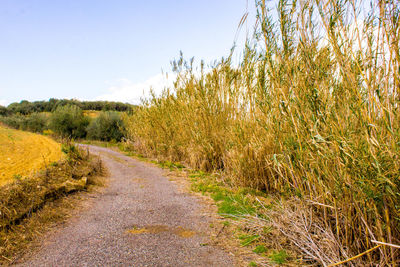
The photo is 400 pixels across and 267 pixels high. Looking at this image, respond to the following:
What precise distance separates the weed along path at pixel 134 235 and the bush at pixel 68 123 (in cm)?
1390

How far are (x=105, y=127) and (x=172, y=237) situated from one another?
45.7 feet

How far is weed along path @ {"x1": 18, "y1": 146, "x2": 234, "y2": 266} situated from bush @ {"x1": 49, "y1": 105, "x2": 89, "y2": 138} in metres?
13.9

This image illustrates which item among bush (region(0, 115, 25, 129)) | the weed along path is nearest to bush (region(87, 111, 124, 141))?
bush (region(0, 115, 25, 129))

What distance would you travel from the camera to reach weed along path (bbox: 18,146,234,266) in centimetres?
249

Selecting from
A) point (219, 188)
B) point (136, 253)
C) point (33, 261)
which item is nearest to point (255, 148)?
point (219, 188)

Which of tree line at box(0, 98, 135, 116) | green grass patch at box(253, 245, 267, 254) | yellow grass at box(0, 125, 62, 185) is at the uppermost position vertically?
tree line at box(0, 98, 135, 116)

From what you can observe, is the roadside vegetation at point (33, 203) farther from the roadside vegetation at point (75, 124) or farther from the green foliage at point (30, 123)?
the green foliage at point (30, 123)

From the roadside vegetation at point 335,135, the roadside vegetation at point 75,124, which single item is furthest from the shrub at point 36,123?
the roadside vegetation at point 335,135

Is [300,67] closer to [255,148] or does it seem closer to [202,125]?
[255,148]

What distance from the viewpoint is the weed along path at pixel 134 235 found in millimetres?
2490

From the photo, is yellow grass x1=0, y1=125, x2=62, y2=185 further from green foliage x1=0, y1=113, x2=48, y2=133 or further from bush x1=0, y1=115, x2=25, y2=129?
bush x1=0, y1=115, x2=25, y2=129

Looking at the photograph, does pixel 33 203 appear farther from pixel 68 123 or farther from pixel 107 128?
pixel 68 123

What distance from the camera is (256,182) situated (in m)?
4.36

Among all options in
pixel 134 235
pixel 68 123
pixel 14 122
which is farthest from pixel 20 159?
pixel 14 122
